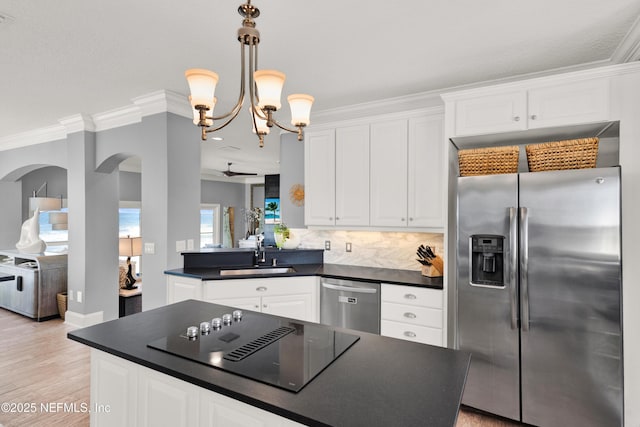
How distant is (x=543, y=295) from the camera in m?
2.30

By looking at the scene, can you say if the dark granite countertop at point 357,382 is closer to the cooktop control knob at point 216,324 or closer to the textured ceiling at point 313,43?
the cooktop control knob at point 216,324

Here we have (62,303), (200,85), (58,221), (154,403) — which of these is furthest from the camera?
(58,221)

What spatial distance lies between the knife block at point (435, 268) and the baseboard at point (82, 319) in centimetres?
419

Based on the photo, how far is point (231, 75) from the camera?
9.41 ft

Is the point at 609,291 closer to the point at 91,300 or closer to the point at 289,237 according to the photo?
the point at 289,237

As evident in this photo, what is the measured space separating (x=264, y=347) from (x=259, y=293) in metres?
1.77

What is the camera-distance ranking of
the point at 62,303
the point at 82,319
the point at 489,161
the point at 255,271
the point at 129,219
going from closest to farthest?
the point at 489,161 → the point at 255,271 → the point at 82,319 → the point at 62,303 → the point at 129,219

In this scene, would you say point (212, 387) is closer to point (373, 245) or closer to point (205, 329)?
point (205, 329)

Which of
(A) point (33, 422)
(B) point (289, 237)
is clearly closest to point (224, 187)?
(B) point (289, 237)

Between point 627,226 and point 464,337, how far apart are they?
1.31m

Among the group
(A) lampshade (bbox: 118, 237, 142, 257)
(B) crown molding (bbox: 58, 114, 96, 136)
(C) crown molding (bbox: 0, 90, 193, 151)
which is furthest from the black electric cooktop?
(B) crown molding (bbox: 58, 114, 96, 136)

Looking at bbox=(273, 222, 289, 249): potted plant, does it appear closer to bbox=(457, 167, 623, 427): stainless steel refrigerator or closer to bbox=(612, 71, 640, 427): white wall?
bbox=(457, 167, 623, 427): stainless steel refrigerator

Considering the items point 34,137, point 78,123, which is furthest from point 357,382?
point 34,137

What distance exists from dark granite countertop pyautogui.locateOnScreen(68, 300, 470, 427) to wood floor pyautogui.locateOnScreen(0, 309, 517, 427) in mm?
1438
